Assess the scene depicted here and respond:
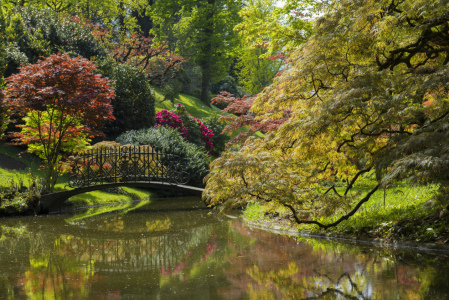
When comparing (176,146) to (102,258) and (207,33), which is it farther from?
(207,33)

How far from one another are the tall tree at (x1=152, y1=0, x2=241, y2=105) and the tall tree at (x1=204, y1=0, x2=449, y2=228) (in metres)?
22.4

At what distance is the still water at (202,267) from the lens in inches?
176

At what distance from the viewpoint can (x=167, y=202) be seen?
16.1m

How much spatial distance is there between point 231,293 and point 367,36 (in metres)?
5.03

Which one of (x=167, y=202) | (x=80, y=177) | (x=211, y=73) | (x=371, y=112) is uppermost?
(x=211, y=73)

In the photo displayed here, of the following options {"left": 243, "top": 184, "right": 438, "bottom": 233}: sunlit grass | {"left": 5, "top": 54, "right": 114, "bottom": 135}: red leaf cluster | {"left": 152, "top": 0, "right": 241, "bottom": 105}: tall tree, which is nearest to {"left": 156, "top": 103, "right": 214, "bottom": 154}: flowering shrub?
{"left": 5, "top": 54, "right": 114, "bottom": 135}: red leaf cluster

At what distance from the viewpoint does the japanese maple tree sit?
12.1m

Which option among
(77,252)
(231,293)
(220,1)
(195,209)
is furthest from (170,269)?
(220,1)

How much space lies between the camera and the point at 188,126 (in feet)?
73.2

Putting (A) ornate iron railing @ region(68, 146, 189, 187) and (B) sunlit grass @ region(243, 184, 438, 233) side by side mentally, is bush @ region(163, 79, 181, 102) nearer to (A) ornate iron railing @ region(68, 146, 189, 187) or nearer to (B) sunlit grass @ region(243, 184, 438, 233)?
(A) ornate iron railing @ region(68, 146, 189, 187)

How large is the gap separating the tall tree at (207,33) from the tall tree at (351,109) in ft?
73.4

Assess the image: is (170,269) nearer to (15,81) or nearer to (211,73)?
(15,81)

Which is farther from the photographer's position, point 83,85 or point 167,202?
point 167,202

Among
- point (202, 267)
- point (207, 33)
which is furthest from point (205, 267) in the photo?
point (207, 33)
